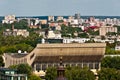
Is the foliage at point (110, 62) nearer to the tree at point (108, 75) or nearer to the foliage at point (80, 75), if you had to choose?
the tree at point (108, 75)

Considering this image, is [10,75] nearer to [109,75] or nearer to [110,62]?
[109,75]

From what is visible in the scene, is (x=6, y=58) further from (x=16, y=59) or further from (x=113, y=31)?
(x=113, y=31)

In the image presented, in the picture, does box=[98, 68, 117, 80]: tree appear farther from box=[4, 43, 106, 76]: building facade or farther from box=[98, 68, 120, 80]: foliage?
box=[4, 43, 106, 76]: building facade

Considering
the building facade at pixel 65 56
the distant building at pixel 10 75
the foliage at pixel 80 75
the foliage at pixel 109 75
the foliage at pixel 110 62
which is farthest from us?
the building facade at pixel 65 56

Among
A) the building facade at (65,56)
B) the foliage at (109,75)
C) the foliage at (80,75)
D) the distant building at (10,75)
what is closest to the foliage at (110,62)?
the building facade at (65,56)

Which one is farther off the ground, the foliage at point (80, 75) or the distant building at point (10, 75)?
the distant building at point (10, 75)

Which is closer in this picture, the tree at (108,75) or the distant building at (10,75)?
the distant building at (10,75)

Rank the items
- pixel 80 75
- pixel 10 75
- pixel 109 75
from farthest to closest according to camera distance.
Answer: pixel 109 75, pixel 80 75, pixel 10 75

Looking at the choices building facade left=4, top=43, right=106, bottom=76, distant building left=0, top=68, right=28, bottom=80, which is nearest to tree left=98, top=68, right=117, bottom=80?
building facade left=4, top=43, right=106, bottom=76

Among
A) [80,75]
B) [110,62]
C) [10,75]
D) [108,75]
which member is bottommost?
[110,62]

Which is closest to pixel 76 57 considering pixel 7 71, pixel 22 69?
pixel 22 69

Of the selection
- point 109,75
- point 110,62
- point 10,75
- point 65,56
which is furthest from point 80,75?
point 10,75

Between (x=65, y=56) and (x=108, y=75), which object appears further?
(x=65, y=56)

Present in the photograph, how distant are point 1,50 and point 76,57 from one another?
16833mm
